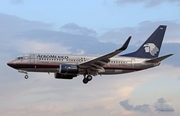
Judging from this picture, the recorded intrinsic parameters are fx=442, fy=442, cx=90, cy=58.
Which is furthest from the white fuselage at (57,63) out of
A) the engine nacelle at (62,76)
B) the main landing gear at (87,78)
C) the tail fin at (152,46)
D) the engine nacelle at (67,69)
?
the tail fin at (152,46)

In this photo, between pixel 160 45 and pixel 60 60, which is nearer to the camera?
pixel 60 60

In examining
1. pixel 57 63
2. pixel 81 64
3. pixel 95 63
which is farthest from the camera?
pixel 57 63

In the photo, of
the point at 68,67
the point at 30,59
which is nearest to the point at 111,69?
the point at 68,67

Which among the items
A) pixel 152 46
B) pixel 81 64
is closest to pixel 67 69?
pixel 81 64

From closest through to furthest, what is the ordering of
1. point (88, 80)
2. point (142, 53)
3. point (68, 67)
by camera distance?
point (68, 67) < point (88, 80) < point (142, 53)

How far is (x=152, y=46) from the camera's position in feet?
238

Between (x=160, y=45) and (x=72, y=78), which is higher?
(x=160, y=45)

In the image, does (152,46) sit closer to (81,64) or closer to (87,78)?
(87,78)

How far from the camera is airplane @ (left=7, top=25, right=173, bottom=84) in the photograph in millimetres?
62062

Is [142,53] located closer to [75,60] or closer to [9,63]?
[75,60]

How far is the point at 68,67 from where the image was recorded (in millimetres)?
61719

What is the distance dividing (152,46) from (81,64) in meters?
15.6

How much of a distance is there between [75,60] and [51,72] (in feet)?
12.8

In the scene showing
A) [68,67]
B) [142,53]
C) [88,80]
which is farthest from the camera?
[142,53]
